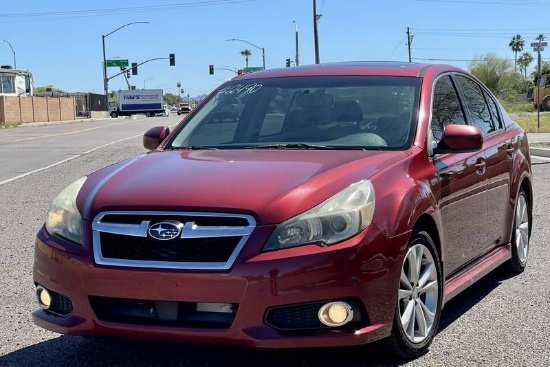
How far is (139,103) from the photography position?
8881cm

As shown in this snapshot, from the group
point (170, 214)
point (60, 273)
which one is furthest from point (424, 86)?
point (60, 273)

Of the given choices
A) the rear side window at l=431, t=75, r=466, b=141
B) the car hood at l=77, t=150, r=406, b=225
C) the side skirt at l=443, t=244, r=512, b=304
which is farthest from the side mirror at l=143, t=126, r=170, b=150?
the side skirt at l=443, t=244, r=512, b=304

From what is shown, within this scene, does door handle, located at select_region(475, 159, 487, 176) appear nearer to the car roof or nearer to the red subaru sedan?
the red subaru sedan

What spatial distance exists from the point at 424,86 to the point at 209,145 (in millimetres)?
1392

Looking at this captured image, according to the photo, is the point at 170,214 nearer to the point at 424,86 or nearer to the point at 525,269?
the point at 424,86

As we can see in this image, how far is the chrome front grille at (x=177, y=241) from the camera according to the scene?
11.4 feet

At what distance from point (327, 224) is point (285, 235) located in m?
0.20

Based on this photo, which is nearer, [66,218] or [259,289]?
[259,289]

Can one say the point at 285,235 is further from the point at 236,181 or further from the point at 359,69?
the point at 359,69

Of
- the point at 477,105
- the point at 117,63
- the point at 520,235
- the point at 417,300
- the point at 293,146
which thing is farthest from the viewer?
the point at 117,63

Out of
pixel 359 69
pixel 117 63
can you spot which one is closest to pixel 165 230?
pixel 359 69

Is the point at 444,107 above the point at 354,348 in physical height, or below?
above

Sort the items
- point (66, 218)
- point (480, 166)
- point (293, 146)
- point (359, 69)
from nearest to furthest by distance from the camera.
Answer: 1. point (66, 218)
2. point (293, 146)
3. point (480, 166)
4. point (359, 69)

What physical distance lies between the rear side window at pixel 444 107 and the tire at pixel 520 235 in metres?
1.06
